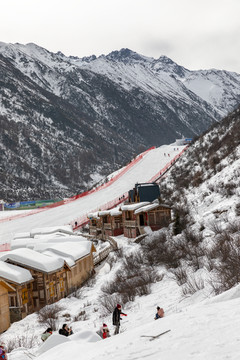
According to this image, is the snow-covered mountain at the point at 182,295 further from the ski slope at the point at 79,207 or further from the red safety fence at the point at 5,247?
the ski slope at the point at 79,207

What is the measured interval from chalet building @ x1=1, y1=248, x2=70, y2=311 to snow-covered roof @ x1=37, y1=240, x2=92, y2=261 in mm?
3680

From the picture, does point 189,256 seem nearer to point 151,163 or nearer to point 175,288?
point 175,288

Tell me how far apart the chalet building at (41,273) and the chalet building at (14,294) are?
1.69 feet

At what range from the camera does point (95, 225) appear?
55.8m

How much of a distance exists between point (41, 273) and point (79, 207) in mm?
41264

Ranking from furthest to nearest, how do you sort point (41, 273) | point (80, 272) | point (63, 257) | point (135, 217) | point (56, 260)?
point (135, 217) → point (80, 272) → point (63, 257) → point (56, 260) → point (41, 273)

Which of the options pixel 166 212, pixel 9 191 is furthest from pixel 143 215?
pixel 9 191

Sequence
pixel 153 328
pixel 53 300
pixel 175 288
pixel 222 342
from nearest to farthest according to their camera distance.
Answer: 1. pixel 222 342
2. pixel 153 328
3. pixel 175 288
4. pixel 53 300

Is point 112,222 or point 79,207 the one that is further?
point 79,207

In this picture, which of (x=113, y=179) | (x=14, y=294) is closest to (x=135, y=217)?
(x=14, y=294)

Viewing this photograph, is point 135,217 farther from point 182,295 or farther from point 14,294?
point 182,295

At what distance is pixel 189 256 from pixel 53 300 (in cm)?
1160

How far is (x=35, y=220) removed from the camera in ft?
215

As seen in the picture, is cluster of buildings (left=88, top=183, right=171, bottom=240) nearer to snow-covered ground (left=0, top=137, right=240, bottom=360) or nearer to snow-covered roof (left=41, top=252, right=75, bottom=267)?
snow-covered roof (left=41, top=252, right=75, bottom=267)
